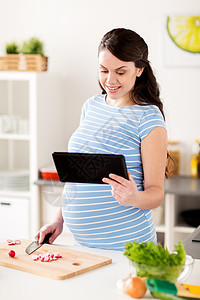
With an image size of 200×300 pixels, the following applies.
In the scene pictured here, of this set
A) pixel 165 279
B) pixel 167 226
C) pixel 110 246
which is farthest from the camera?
pixel 167 226

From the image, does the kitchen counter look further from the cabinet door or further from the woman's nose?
the cabinet door

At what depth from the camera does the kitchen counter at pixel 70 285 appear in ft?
4.04

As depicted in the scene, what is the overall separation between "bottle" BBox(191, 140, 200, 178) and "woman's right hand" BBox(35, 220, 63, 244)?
1.85 meters

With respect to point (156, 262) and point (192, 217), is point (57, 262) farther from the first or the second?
point (192, 217)

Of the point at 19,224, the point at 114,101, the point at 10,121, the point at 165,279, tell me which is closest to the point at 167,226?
the point at 19,224

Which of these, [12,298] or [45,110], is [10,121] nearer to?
[45,110]

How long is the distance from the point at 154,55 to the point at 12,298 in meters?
2.60

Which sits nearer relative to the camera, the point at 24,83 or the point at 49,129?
the point at 49,129

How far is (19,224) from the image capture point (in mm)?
3469

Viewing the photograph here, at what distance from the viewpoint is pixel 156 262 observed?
1.18 m

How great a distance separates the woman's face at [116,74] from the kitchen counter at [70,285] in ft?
1.85

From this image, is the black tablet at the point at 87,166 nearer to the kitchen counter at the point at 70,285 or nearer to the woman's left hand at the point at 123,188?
the woman's left hand at the point at 123,188

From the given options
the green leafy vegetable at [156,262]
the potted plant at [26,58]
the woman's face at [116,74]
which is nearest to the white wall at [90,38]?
the potted plant at [26,58]

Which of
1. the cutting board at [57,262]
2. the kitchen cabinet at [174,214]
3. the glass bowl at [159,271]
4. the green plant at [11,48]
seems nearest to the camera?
the glass bowl at [159,271]
